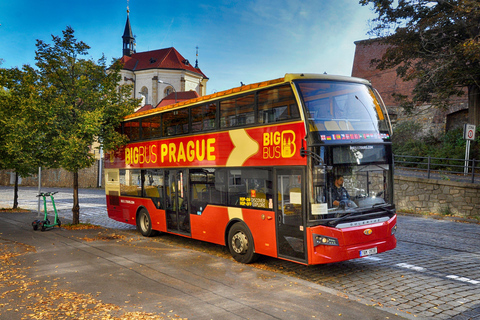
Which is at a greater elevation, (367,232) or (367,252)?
(367,232)

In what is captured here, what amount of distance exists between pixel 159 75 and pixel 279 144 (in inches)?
2604

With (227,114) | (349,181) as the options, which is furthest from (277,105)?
(349,181)

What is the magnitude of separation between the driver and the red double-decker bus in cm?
2

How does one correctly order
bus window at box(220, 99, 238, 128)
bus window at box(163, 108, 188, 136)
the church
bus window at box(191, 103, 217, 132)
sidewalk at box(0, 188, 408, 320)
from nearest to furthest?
sidewalk at box(0, 188, 408, 320) < bus window at box(220, 99, 238, 128) < bus window at box(191, 103, 217, 132) < bus window at box(163, 108, 188, 136) < the church

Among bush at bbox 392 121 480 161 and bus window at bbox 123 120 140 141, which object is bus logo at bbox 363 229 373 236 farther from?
bush at bbox 392 121 480 161

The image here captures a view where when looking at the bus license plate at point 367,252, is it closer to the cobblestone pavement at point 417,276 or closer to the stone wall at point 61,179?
the cobblestone pavement at point 417,276

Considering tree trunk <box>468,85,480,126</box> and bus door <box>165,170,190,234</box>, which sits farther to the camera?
tree trunk <box>468,85,480,126</box>

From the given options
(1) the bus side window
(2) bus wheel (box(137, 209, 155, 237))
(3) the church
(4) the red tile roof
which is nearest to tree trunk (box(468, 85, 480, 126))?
(1) the bus side window

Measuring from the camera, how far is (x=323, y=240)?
293 inches

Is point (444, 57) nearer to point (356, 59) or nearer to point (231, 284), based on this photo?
point (231, 284)

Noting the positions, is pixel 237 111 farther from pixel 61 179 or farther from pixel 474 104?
pixel 61 179

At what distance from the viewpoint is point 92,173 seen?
46594 millimetres

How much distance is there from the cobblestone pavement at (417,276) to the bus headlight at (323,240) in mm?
785

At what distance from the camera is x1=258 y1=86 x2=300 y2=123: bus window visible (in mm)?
8078
